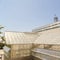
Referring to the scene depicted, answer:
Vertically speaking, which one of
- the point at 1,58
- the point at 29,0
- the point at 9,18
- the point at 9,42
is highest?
the point at 29,0

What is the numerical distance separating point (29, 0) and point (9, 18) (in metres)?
7.31

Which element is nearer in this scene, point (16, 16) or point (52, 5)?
point (52, 5)

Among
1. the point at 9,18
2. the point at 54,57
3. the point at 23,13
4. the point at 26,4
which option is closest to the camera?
the point at 54,57

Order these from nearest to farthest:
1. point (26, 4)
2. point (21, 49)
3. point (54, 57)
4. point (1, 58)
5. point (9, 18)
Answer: point (54, 57)
point (21, 49)
point (26, 4)
point (1, 58)
point (9, 18)

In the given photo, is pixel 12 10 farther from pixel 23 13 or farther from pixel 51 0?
pixel 51 0

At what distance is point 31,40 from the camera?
18.6 meters

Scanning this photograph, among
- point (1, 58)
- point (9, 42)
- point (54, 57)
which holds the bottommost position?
point (1, 58)

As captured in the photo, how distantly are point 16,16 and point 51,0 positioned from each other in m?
8.51

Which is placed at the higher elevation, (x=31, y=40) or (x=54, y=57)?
(x=31, y=40)

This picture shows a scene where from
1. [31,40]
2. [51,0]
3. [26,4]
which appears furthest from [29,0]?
[31,40]

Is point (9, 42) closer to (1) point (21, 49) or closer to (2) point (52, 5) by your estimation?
(1) point (21, 49)

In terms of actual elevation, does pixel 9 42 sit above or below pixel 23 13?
below

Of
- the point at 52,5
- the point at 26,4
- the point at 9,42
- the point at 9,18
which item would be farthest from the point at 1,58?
the point at 52,5

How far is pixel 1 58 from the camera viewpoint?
19812mm
